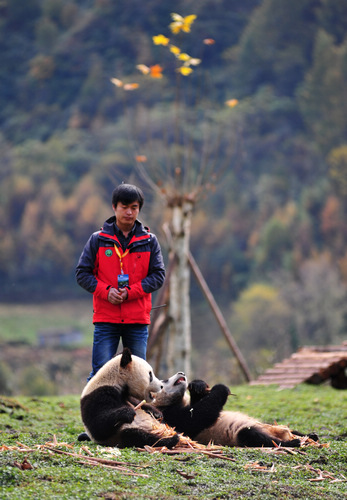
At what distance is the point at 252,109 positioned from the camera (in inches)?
2020

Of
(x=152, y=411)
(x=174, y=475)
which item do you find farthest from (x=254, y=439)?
(x=174, y=475)

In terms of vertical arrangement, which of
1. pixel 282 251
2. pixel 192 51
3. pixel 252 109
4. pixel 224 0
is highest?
pixel 224 0

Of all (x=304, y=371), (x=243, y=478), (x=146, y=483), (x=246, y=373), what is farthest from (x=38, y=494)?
(x=246, y=373)

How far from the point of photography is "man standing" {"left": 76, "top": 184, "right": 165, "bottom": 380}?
4836 mm

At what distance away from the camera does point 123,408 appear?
165 inches

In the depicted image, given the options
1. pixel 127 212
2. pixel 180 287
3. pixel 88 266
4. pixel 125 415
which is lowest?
pixel 180 287

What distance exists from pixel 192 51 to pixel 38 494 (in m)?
52.1

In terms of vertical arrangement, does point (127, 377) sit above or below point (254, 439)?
above

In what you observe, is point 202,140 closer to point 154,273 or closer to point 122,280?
point 154,273

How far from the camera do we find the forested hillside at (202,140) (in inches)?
1774

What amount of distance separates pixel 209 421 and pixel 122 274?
120 cm

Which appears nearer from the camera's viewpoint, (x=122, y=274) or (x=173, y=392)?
(x=173, y=392)

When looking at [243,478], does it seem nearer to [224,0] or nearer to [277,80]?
[277,80]

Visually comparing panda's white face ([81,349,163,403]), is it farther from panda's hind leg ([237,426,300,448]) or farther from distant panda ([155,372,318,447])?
panda's hind leg ([237,426,300,448])
